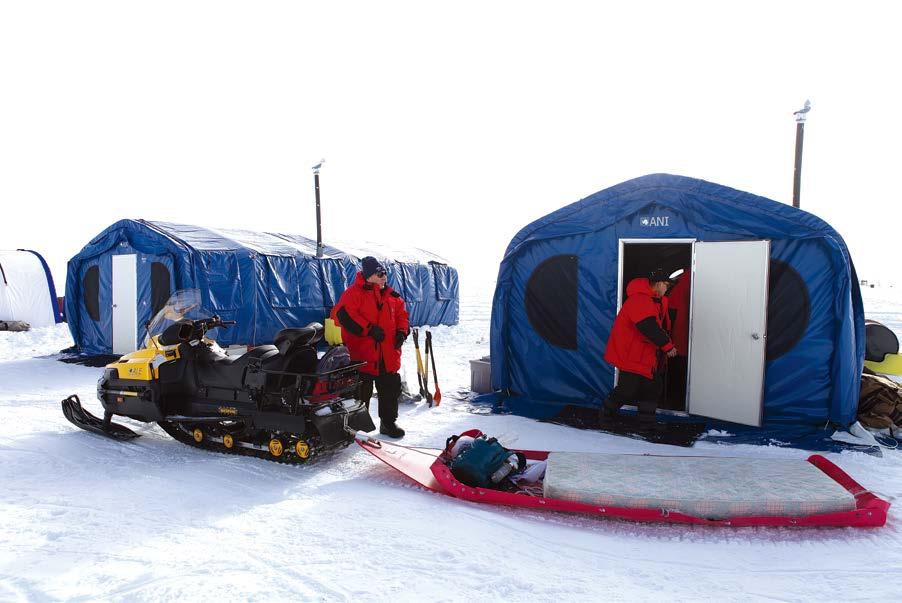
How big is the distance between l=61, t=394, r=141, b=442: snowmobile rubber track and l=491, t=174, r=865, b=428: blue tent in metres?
3.84

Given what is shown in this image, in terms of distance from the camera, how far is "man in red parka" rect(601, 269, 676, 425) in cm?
526

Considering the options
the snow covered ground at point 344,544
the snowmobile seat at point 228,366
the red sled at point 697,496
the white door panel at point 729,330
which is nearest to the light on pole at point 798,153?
the white door panel at point 729,330

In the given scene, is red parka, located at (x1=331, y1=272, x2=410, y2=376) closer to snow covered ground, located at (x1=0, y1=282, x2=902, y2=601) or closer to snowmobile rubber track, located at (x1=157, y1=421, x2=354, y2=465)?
snowmobile rubber track, located at (x1=157, y1=421, x2=354, y2=465)

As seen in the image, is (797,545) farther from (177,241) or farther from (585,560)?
(177,241)

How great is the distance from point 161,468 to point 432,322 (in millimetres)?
11354

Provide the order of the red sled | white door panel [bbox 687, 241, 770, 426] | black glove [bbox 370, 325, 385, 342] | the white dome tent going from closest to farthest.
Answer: the red sled < black glove [bbox 370, 325, 385, 342] < white door panel [bbox 687, 241, 770, 426] < the white dome tent

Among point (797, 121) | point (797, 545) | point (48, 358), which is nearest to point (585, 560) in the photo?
point (797, 545)

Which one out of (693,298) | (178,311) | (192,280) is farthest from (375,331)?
(192,280)

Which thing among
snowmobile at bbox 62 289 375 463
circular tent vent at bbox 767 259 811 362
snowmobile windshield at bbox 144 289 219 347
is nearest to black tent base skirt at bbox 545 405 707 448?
circular tent vent at bbox 767 259 811 362

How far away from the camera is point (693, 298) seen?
6012mm

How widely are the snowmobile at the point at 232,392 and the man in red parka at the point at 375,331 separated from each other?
44 centimetres

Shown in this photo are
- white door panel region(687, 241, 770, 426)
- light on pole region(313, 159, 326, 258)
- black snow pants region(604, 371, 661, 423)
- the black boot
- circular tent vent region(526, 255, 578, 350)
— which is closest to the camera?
the black boot

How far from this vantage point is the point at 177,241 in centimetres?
997

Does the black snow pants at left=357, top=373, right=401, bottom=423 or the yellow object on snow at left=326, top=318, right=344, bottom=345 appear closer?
the black snow pants at left=357, top=373, right=401, bottom=423
